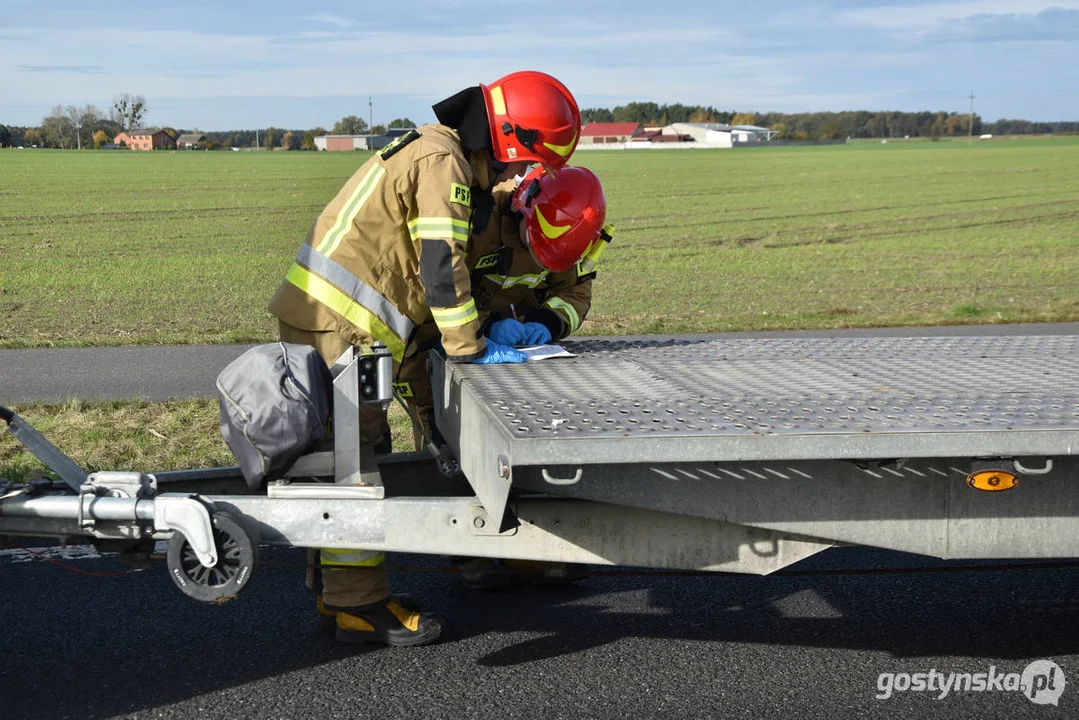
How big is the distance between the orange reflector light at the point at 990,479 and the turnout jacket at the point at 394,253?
1.70m

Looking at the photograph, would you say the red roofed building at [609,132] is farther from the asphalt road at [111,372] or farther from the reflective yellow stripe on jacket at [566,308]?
the reflective yellow stripe on jacket at [566,308]

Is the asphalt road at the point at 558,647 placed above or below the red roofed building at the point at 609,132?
below

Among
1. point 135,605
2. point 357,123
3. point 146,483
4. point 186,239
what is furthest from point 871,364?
point 357,123

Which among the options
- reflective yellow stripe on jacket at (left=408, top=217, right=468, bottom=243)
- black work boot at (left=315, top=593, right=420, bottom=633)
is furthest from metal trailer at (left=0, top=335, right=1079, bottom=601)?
black work boot at (left=315, top=593, right=420, bottom=633)

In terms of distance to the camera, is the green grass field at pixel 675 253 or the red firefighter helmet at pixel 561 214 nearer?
the red firefighter helmet at pixel 561 214

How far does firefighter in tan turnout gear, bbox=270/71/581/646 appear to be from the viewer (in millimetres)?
3971

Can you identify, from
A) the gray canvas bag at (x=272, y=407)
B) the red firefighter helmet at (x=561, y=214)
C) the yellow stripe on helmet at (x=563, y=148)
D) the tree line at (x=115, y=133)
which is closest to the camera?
the gray canvas bag at (x=272, y=407)

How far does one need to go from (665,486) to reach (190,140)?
13963cm

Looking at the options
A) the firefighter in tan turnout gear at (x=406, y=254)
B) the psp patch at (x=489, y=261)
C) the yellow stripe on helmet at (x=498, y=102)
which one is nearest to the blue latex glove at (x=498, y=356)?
the firefighter in tan turnout gear at (x=406, y=254)

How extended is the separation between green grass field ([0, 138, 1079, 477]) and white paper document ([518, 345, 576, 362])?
271 cm

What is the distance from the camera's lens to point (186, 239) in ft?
75.6

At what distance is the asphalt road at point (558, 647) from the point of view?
3.58 m

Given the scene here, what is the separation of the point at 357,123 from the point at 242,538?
10980 centimetres

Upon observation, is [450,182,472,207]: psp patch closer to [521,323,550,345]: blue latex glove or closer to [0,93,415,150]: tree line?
[521,323,550,345]: blue latex glove
